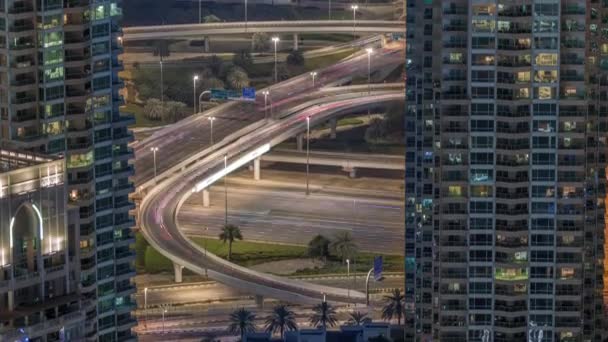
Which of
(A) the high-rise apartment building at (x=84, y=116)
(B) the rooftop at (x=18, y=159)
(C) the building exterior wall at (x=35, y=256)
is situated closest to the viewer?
(C) the building exterior wall at (x=35, y=256)

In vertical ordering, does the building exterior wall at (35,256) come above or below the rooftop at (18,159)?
below

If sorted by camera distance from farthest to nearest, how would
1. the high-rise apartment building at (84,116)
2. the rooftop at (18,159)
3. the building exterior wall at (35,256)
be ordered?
the high-rise apartment building at (84,116) → the rooftop at (18,159) → the building exterior wall at (35,256)

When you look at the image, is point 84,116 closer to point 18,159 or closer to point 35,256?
point 18,159

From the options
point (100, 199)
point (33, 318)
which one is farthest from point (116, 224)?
point (33, 318)

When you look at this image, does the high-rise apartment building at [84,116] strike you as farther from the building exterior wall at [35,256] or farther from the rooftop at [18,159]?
the rooftop at [18,159]

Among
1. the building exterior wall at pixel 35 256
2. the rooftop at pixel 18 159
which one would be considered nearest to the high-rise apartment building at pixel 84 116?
the building exterior wall at pixel 35 256

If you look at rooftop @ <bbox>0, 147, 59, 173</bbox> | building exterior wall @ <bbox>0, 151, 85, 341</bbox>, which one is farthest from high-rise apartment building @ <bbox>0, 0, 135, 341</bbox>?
rooftop @ <bbox>0, 147, 59, 173</bbox>

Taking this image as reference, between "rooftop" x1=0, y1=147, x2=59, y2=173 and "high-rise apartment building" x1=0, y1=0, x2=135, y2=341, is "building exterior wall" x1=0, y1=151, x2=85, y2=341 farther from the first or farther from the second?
"high-rise apartment building" x1=0, y1=0, x2=135, y2=341

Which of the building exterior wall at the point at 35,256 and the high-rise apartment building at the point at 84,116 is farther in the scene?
the high-rise apartment building at the point at 84,116
